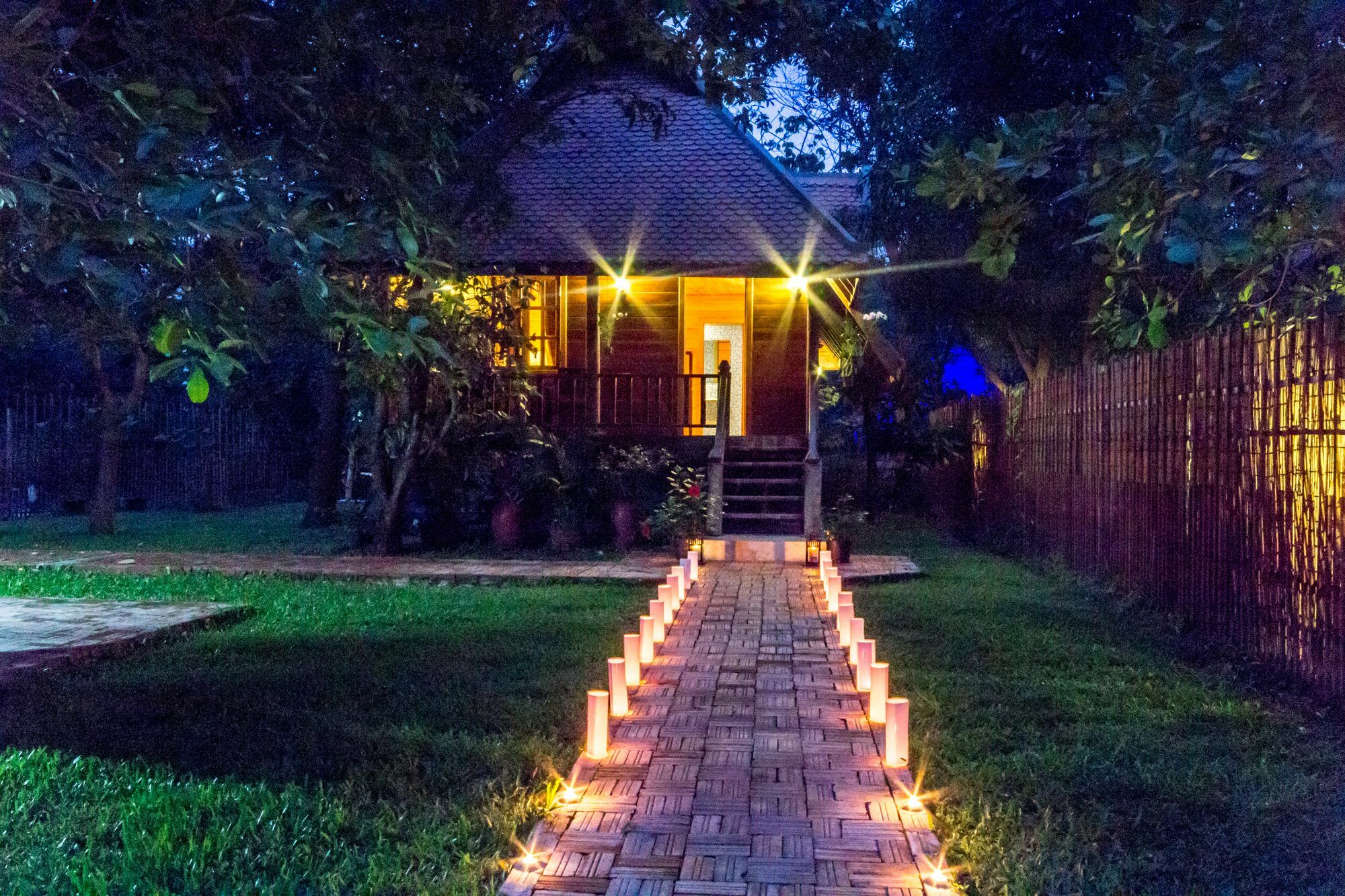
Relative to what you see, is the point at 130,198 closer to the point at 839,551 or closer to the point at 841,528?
the point at 839,551

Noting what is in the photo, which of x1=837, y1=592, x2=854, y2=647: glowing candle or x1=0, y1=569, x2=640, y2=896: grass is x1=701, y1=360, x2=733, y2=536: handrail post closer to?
x1=0, y1=569, x2=640, y2=896: grass

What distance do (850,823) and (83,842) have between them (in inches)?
111

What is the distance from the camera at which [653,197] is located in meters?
16.4

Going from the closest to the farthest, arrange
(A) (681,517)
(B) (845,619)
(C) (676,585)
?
1. (B) (845,619)
2. (C) (676,585)
3. (A) (681,517)

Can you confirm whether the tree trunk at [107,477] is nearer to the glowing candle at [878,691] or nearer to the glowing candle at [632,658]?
the glowing candle at [632,658]

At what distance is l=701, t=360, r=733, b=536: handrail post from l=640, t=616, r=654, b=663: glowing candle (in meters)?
6.55

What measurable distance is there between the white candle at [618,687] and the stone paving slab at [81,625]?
3.77 metres

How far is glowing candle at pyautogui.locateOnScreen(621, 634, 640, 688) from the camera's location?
6309 millimetres

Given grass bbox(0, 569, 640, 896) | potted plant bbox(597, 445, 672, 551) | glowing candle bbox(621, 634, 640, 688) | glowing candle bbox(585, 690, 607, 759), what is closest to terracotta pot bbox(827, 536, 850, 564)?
potted plant bbox(597, 445, 672, 551)

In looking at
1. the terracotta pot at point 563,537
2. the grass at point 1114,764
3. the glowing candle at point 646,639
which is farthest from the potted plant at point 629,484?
the glowing candle at point 646,639

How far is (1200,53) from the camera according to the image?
14.6 feet

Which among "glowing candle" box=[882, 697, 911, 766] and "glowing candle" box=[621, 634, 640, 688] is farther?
"glowing candle" box=[621, 634, 640, 688]

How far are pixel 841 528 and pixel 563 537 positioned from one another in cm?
351

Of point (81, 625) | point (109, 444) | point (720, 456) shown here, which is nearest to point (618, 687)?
point (81, 625)
